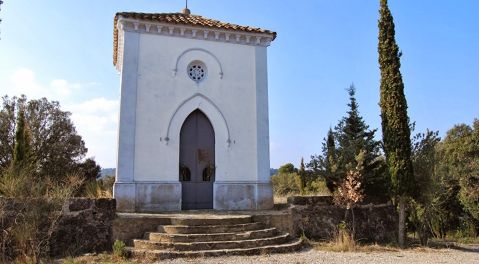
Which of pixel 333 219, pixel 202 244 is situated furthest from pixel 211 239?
pixel 333 219

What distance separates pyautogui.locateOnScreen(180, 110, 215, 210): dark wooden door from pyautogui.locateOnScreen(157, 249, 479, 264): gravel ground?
471 centimetres

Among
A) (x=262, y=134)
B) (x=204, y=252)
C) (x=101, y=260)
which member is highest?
(x=262, y=134)

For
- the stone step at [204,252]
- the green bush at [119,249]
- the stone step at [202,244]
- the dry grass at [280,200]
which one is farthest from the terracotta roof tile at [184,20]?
the stone step at [204,252]

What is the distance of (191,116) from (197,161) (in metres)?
1.57

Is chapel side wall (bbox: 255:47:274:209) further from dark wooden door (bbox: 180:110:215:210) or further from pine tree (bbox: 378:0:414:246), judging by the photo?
pine tree (bbox: 378:0:414:246)

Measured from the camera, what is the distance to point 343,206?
11609 mm

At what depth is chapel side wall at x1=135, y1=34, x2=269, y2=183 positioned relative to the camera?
1317 centimetres

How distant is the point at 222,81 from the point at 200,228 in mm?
5996

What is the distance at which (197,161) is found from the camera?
45.4ft

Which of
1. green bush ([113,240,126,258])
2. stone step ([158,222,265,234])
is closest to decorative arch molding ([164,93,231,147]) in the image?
stone step ([158,222,265,234])

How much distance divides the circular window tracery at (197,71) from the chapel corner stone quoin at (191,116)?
0.04m

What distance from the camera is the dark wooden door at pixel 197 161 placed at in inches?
531

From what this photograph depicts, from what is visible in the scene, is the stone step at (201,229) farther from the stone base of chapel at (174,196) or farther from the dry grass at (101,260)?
the stone base of chapel at (174,196)

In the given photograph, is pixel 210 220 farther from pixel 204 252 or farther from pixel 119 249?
pixel 119 249
